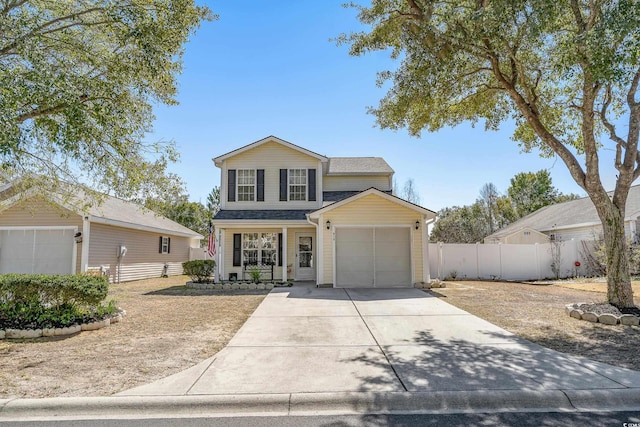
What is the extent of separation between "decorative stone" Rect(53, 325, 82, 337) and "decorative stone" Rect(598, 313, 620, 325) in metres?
10.4

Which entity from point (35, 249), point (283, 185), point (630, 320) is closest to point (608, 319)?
point (630, 320)

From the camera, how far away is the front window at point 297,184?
54.0 ft

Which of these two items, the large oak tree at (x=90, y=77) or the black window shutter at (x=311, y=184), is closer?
the large oak tree at (x=90, y=77)

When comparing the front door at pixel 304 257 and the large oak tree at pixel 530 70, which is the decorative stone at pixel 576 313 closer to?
the large oak tree at pixel 530 70

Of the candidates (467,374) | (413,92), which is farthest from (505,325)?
(413,92)

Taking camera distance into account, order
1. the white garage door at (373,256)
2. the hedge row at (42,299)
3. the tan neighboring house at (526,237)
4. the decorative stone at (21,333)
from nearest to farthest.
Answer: the decorative stone at (21,333), the hedge row at (42,299), the white garage door at (373,256), the tan neighboring house at (526,237)

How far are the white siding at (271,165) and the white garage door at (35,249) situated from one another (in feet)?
22.0

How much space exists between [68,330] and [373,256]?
32.6ft

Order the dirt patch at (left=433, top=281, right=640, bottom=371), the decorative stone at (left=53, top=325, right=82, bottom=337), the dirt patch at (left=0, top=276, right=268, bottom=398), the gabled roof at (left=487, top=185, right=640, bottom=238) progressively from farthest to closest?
the gabled roof at (left=487, top=185, right=640, bottom=238)
the decorative stone at (left=53, top=325, right=82, bottom=337)
the dirt patch at (left=433, top=281, right=640, bottom=371)
the dirt patch at (left=0, top=276, right=268, bottom=398)

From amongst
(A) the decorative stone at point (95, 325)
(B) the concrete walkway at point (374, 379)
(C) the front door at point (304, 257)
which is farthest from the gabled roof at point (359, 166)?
(A) the decorative stone at point (95, 325)

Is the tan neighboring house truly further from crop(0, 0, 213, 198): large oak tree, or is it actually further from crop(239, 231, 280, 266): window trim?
crop(0, 0, 213, 198): large oak tree

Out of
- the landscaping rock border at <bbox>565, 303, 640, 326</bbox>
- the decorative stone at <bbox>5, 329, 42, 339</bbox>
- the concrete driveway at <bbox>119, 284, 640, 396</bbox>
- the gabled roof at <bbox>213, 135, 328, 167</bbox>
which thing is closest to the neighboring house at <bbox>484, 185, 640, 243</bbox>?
the landscaping rock border at <bbox>565, 303, 640, 326</bbox>

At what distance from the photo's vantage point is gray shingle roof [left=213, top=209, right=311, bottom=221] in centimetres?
1527

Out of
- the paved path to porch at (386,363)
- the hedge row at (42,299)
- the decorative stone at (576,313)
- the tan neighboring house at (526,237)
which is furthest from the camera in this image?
the tan neighboring house at (526,237)
